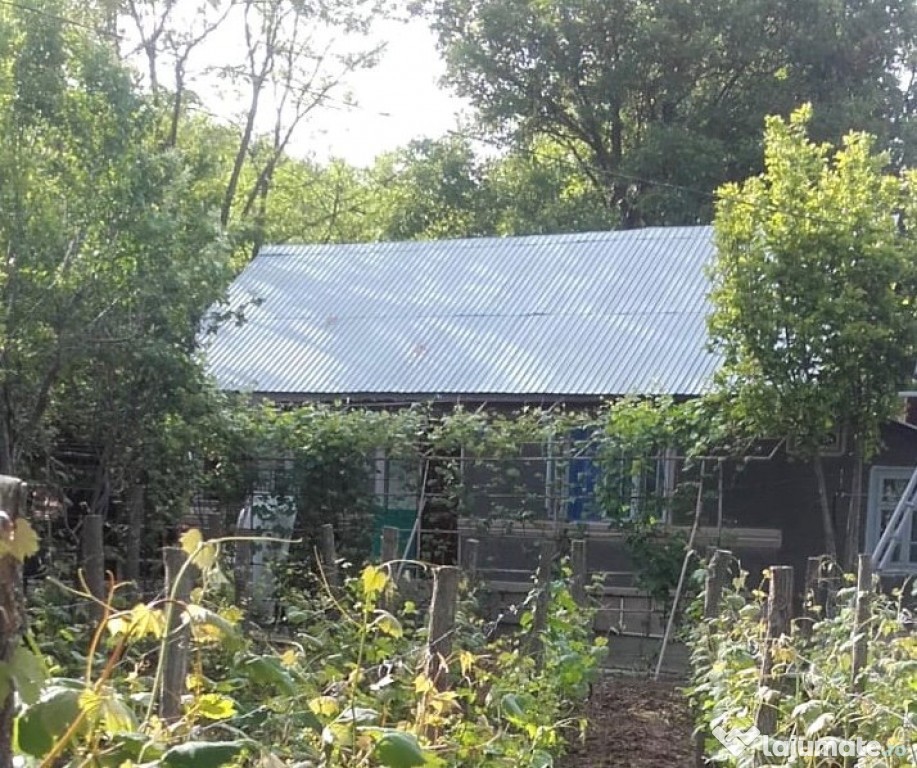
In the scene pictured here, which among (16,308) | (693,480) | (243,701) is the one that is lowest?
(243,701)

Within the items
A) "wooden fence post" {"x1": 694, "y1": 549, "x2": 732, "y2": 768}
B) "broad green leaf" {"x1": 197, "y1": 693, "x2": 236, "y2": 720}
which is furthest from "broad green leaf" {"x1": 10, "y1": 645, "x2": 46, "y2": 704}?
"wooden fence post" {"x1": 694, "y1": 549, "x2": 732, "y2": 768}

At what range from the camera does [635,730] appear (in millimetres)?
8336

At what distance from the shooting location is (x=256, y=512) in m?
14.0

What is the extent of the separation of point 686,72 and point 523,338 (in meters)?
12.6

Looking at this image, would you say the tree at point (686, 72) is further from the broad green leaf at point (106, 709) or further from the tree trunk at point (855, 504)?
the broad green leaf at point (106, 709)

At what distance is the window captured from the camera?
1487 cm

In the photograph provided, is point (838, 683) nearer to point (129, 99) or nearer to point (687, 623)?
point (687, 623)

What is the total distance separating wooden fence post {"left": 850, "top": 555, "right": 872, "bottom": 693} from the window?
8118mm

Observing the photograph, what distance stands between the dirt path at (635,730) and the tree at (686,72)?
17495 mm

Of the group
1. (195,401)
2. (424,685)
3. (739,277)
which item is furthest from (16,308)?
(424,685)

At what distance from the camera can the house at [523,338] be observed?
14688mm

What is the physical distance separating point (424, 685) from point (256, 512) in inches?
400

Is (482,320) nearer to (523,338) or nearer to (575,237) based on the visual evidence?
(523,338)

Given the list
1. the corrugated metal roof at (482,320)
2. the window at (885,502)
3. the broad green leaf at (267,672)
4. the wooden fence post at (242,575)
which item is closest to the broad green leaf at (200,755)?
the broad green leaf at (267,672)
